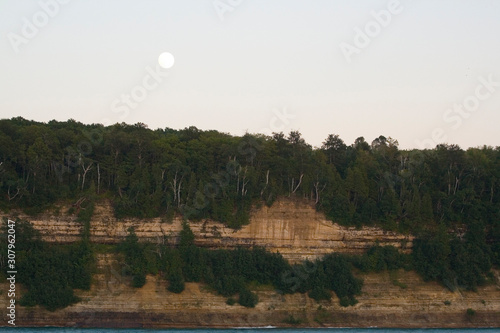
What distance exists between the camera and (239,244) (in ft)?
185

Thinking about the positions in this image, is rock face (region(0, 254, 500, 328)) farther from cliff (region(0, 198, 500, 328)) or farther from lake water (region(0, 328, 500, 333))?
lake water (region(0, 328, 500, 333))

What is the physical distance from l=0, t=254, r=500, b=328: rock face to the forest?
1237mm

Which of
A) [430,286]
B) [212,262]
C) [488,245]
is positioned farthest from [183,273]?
[488,245]

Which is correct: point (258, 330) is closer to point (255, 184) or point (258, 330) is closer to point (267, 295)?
point (267, 295)

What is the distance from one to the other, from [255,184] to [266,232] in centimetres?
409

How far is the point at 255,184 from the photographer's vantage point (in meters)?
58.5

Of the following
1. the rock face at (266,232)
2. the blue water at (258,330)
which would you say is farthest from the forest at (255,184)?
the blue water at (258,330)

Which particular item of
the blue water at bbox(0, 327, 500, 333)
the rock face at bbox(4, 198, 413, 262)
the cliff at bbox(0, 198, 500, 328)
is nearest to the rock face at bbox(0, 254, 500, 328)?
the cliff at bbox(0, 198, 500, 328)

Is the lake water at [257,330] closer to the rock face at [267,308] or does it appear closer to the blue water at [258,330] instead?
the blue water at [258,330]

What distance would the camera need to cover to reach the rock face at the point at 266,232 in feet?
178

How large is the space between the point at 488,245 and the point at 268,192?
18.2m

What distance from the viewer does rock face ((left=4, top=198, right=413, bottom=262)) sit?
2140 inches

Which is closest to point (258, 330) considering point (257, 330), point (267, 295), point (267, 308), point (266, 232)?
point (257, 330)

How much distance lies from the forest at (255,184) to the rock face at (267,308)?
1.24 m
